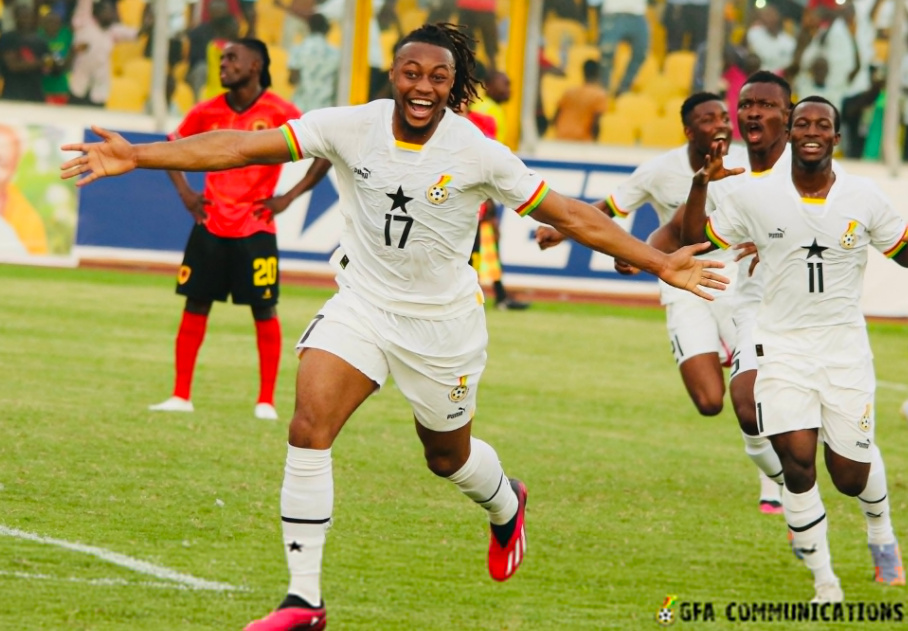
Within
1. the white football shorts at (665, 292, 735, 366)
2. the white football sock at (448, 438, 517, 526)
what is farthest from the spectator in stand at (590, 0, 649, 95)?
the white football sock at (448, 438, 517, 526)

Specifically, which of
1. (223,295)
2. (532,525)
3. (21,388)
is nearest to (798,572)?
(532,525)

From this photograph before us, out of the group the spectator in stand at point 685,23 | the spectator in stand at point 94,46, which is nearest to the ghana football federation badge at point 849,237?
the spectator in stand at point 685,23

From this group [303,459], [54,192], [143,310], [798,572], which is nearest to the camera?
[303,459]

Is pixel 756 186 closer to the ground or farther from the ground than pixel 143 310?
farther from the ground

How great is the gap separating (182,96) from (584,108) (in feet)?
19.0

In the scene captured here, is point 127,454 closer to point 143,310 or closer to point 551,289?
point 143,310

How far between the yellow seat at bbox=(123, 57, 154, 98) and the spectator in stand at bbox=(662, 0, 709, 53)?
7.46 m

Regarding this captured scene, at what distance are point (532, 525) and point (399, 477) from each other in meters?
1.21

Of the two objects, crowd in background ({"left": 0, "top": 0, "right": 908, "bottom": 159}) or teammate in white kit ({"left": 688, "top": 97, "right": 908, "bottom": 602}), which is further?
crowd in background ({"left": 0, "top": 0, "right": 908, "bottom": 159})

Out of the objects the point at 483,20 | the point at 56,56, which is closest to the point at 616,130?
the point at 483,20

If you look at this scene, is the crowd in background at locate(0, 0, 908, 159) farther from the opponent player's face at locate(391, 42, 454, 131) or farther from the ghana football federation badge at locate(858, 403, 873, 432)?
the opponent player's face at locate(391, 42, 454, 131)

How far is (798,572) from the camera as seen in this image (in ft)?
25.4

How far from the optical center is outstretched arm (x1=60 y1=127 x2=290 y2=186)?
6137 mm

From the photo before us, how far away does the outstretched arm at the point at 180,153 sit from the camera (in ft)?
20.1
